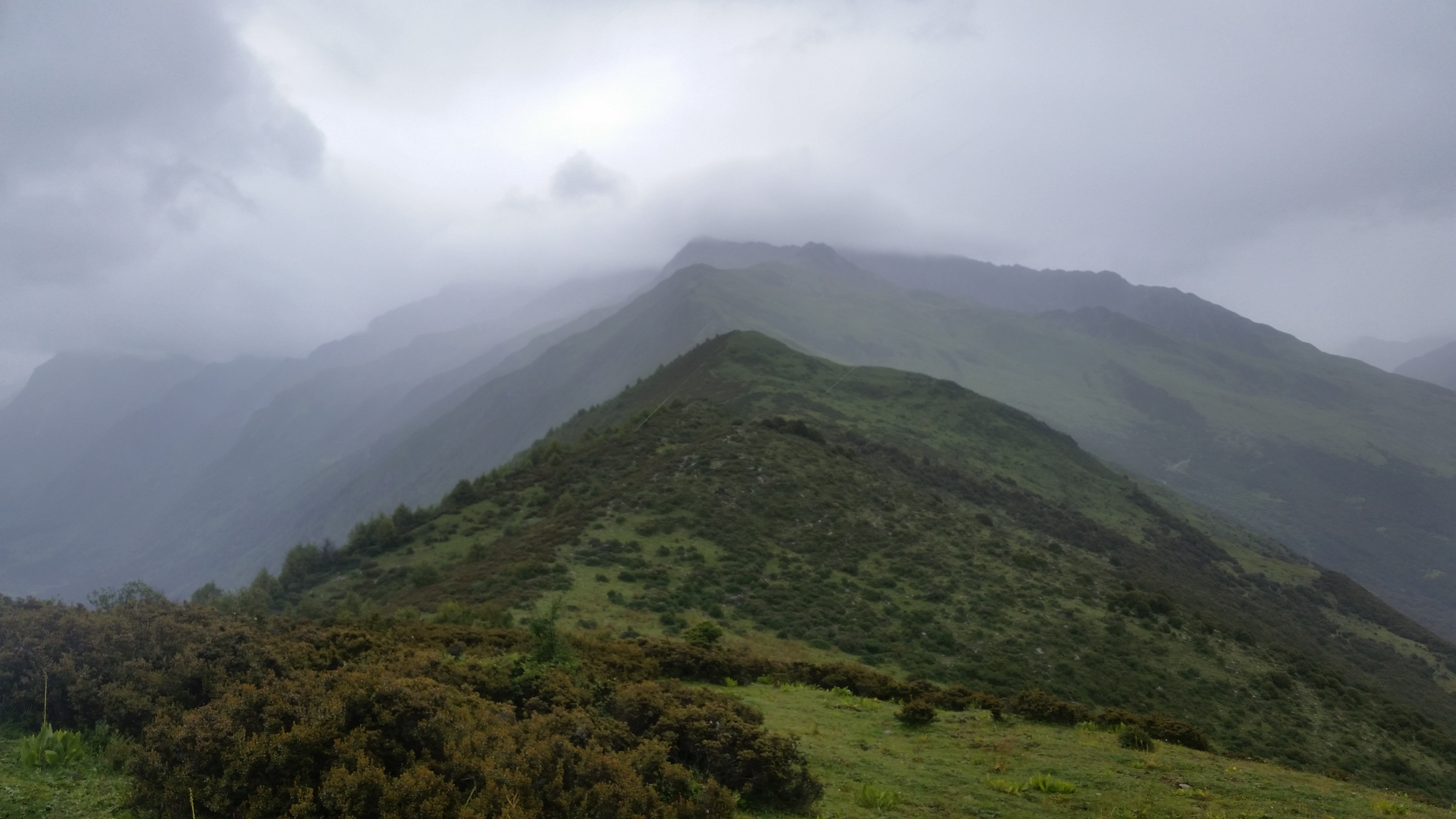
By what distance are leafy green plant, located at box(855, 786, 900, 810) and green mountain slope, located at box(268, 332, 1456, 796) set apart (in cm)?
1647

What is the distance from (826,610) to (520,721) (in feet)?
75.0

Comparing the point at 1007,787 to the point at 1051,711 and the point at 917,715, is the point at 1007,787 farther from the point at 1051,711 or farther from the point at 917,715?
the point at 1051,711

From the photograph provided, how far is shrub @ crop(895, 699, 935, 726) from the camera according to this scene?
15.0 meters

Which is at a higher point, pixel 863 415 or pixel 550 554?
pixel 863 415

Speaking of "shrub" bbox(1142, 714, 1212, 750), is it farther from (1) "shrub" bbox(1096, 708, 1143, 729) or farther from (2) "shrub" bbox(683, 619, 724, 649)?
(2) "shrub" bbox(683, 619, 724, 649)

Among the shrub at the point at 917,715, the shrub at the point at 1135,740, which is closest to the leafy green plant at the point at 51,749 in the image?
the shrub at the point at 917,715

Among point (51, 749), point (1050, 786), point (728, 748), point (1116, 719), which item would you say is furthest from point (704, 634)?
point (51, 749)

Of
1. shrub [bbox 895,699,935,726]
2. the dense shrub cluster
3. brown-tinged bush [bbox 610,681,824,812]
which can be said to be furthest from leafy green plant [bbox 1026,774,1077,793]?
shrub [bbox 895,699,935,726]

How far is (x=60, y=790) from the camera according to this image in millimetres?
7895

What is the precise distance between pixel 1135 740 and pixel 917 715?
13.2ft

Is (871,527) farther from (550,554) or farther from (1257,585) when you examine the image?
(1257,585)

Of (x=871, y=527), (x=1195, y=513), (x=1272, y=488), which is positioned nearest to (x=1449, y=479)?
(x=1272, y=488)

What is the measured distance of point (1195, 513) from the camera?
310 ft

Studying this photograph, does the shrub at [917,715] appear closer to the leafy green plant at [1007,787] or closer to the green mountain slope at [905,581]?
the leafy green plant at [1007,787]
